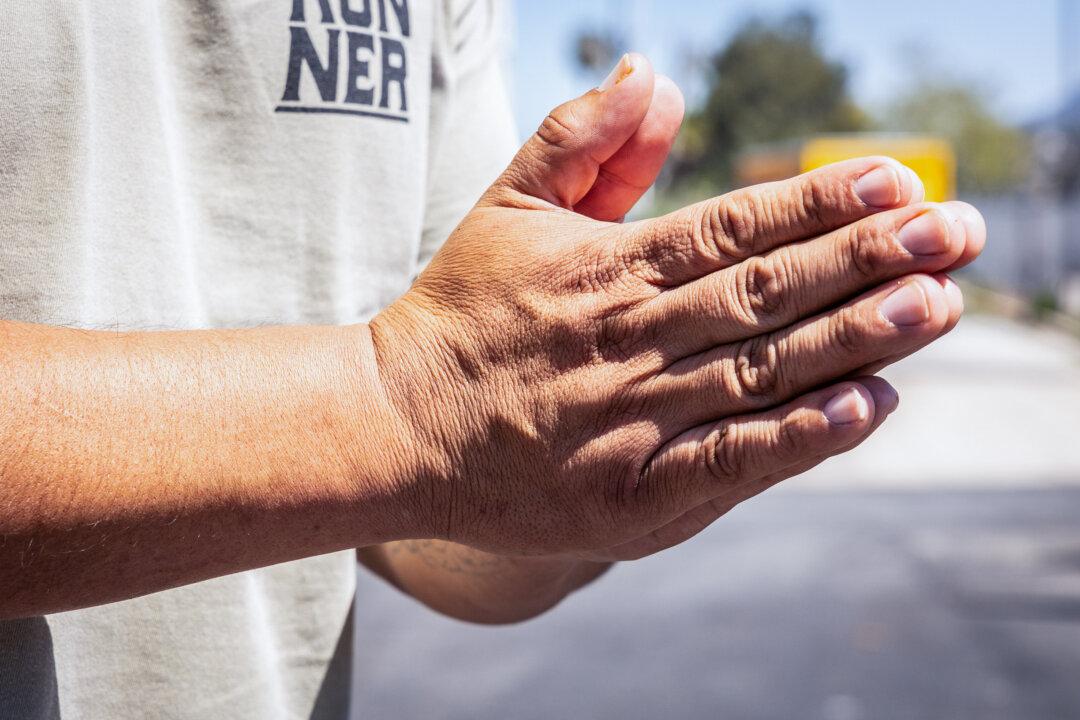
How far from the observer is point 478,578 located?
1527mm

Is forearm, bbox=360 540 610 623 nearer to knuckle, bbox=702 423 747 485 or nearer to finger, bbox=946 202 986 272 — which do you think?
knuckle, bbox=702 423 747 485

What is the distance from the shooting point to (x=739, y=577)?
6.27 m

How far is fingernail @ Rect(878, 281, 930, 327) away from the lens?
93 centimetres

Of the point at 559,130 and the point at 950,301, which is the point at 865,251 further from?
the point at 559,130

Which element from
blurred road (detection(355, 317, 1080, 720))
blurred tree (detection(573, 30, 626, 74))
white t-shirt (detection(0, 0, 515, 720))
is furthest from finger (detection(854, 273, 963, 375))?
blurred tree (detection(573, 30, 626, 74))

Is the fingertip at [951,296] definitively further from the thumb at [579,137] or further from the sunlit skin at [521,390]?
the thumb at [579,137]

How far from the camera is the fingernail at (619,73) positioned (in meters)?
1.13

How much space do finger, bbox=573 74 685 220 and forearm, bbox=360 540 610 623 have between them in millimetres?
463

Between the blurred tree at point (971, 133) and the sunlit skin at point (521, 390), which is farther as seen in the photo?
the blurred tree at point (971, 133)

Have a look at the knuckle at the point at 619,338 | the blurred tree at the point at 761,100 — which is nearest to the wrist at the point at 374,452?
the knuckle at the point at 619,338

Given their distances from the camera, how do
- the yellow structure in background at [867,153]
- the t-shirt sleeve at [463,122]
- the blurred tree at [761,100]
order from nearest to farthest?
the t-shirt sleeve at [463,122] < the yellow structure in background at [867,153] < the blurred tree at [761,100]

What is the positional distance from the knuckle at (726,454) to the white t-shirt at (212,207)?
24.5 inches

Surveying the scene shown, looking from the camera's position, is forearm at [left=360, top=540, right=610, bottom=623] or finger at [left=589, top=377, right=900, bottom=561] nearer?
finger at [left=589, top=377, right=900, bottom=561]

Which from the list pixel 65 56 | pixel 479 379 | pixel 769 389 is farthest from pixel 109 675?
pixel 769 389
